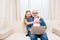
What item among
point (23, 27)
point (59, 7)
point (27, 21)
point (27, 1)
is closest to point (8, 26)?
point (23, 27)

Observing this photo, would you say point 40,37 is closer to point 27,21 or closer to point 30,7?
point 27,21

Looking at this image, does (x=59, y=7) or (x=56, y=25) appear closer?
(x=56, y=25)

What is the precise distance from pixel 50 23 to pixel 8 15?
3.49 feet

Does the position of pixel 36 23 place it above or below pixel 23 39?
above

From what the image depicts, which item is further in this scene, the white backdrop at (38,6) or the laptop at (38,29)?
the white backdrop at (38,6)

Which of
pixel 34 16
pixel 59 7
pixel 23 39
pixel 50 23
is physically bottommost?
pixel 23 39

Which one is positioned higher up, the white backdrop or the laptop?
the white backdrop

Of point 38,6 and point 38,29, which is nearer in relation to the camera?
point 38,29

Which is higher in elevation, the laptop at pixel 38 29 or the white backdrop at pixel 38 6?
the white backdrop at pixel 38 6

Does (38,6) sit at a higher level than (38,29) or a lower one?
higher

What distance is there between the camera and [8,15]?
2855 millimetres

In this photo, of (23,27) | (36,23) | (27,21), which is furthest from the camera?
(23,27)

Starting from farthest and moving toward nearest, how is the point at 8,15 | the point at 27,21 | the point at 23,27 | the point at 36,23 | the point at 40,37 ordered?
the point at 8,15 → the point at 23,27 → the point at 27,21 → the point at 36,23 → the point at 40,37

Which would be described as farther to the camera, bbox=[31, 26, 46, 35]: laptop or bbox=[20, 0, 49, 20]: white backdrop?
bbox=[20, 0, 49, 20]: white backdrop
